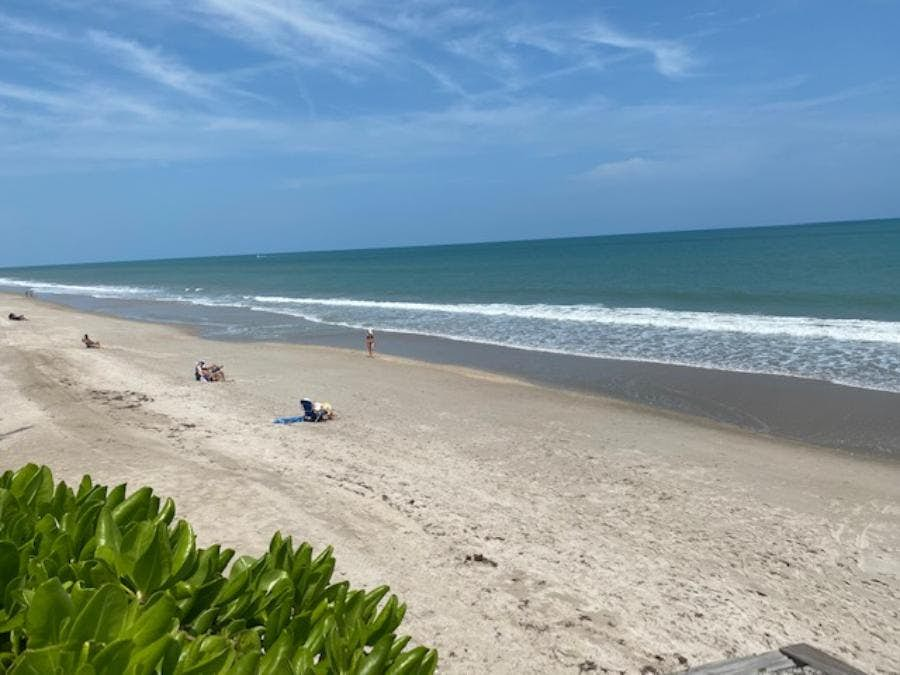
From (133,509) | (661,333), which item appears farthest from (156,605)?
(661,333)

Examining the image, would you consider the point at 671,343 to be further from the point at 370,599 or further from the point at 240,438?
the point at 370,599

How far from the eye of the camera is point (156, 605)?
55.1 inches

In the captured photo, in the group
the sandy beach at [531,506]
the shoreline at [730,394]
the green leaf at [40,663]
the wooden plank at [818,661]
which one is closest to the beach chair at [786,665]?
the wooden plank at [818,661]

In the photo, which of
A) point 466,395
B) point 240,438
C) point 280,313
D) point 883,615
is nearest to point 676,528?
point 883,615

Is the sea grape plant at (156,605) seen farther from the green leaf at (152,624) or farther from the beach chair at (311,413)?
the beach chair at (311,413)

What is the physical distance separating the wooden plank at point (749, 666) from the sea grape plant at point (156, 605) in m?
2.20

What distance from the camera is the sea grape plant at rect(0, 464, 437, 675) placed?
132 centimetres

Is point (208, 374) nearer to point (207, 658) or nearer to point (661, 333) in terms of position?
point (661, 333)

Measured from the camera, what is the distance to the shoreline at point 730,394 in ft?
36.3

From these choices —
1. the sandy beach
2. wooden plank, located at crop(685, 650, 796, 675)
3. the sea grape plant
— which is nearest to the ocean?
the sandy beach

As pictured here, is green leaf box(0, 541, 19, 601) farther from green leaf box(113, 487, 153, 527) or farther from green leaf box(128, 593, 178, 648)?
green leaf box(128, 593, 178, 648)

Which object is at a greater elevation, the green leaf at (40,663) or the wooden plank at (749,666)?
the green leaf at (40,663)

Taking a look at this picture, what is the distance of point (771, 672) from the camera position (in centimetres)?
334

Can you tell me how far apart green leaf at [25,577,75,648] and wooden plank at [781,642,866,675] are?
3287 mm
